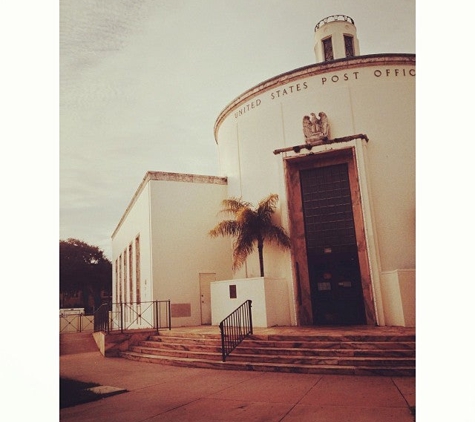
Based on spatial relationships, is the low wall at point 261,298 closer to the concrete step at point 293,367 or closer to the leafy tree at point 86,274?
the concrete step at point 293,367

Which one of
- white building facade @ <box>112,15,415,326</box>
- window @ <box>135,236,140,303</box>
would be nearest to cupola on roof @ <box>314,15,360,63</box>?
white building facade @ <box>112,15,415,326</box>

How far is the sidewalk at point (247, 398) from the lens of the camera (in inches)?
174

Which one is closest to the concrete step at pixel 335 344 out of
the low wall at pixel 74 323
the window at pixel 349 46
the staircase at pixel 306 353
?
the staircase at pixel 306 353

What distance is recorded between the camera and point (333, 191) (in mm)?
11812

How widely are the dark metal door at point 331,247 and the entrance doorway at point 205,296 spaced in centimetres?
364

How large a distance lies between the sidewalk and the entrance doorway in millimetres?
5762

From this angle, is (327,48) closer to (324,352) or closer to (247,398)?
(324,352)

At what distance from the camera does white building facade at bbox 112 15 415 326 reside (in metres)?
10.9

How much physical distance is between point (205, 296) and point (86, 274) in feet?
30.3

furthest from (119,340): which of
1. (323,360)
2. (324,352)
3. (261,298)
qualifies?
(323,360)

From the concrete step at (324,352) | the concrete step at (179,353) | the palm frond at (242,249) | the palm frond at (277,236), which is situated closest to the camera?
the concrete step at (324,352)
